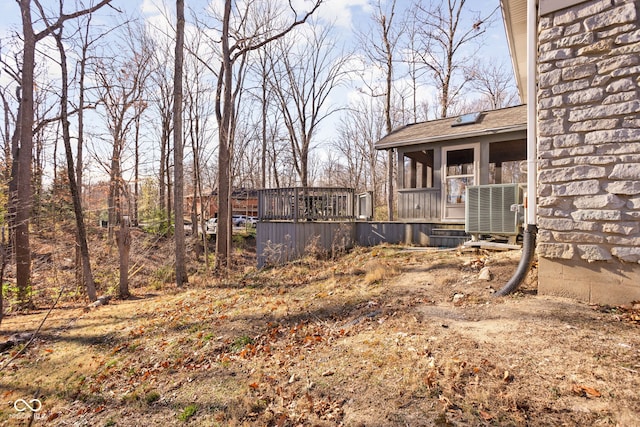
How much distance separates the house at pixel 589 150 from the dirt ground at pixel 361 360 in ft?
1.28

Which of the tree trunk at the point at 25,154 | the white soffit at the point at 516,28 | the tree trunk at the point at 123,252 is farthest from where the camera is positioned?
the tree trunk at the point at 123,252

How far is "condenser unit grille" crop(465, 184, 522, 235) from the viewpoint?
19.7 ft

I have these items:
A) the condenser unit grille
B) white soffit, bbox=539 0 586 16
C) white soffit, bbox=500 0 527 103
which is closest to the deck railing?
the condenser unit grille

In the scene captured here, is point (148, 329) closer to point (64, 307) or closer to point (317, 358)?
point (317, 358)

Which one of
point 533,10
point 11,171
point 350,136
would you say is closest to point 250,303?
point 533,10

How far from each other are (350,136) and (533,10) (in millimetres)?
23306

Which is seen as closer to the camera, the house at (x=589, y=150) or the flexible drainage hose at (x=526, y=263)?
the house at (x=589, y=150)

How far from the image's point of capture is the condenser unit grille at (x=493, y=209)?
19.7ft

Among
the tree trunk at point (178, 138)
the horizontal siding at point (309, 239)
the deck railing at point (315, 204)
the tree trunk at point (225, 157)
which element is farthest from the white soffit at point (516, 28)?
the tree trunk at point (225, 157)

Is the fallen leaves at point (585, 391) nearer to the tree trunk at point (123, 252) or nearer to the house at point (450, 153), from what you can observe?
the house at point (450, 153)

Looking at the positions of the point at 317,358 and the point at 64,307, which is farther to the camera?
the point at 64,307

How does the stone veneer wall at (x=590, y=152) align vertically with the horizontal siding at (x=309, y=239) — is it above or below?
above

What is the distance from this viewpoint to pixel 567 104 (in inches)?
144

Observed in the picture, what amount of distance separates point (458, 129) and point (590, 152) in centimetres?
616
